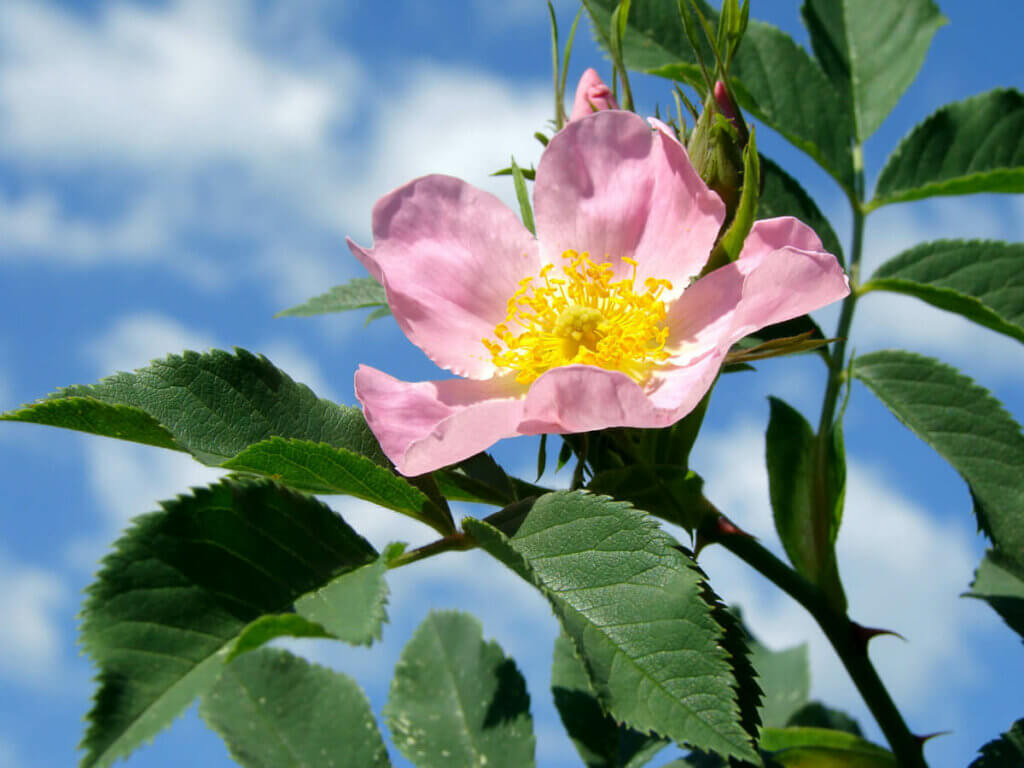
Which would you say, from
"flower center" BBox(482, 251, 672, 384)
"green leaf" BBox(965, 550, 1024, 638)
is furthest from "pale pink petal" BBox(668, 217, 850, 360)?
"green leaf" BBox(965, 550, 1024, 638)

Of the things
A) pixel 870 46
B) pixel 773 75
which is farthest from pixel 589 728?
pixel 870 46

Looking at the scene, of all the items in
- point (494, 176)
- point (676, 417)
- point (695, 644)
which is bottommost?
point (695, 644)

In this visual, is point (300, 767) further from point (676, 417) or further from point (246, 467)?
point (676, 417)

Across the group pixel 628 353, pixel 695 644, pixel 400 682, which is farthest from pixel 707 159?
pixel 400 682

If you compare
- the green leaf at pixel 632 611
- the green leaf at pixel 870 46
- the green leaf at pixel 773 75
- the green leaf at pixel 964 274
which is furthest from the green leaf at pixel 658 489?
the green leaf at pixel 870 46

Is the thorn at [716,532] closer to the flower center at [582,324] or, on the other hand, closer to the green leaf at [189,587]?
the flower center at [582,324]

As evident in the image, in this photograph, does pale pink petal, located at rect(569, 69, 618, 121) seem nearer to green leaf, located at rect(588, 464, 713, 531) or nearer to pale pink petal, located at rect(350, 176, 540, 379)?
pale pink petal, located at rect(350, 176, 540, 379)

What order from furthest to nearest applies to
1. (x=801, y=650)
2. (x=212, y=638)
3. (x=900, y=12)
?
(x=801, y=650), (x=900, y=12), (x=212, y=638)
